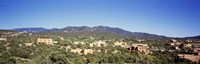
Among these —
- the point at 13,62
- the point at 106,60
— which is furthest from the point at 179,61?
the point at 13,62

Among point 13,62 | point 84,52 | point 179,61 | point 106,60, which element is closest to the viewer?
point 13,62

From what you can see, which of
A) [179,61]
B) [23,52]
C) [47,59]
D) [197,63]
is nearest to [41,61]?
[47,59]

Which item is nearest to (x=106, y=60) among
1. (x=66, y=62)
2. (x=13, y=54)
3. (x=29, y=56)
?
(x=66, y=62)

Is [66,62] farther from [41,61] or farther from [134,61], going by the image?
[134,61]

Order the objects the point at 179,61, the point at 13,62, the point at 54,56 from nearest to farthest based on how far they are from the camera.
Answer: the point at 13,62, the point at 54,56, the point at 179,61

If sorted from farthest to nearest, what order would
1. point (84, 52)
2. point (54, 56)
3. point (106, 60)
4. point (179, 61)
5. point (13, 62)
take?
1. point (84, 52)
2. point (179, 61)
3. point (106, 60)
4. point (54, 56)
5. point (13, 62)

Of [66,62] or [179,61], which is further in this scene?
[179,61]

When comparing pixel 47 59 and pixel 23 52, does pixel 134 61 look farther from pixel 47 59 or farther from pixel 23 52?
pixel 23 52

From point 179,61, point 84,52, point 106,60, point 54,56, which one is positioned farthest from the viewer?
point 84,52

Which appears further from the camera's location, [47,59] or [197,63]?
[197,63]
